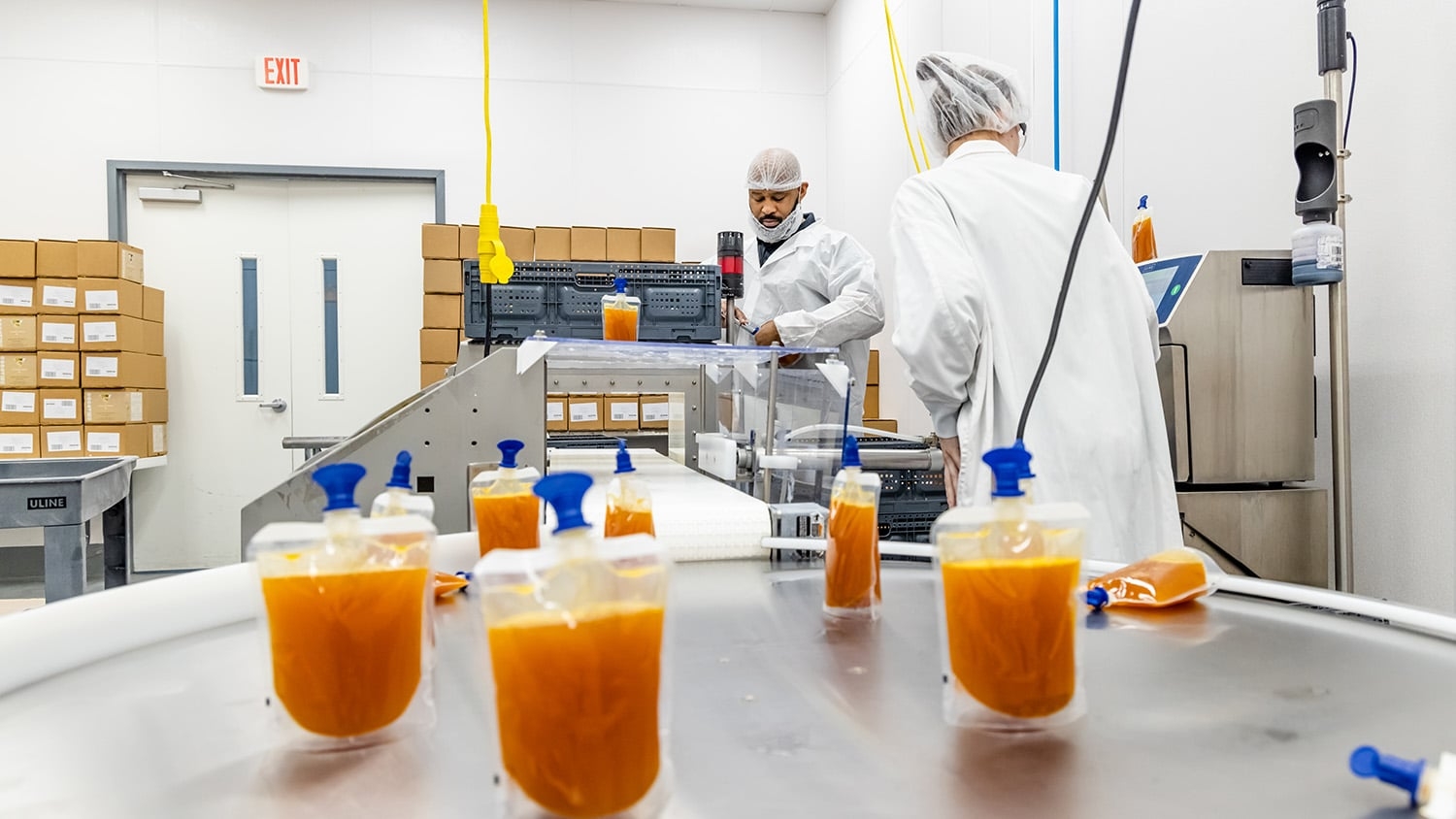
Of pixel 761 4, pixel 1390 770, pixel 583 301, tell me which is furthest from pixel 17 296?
pixel 1390 770

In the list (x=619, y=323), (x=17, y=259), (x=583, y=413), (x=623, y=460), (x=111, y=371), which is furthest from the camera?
(x=583, y=413)

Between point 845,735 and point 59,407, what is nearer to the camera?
point 845,735

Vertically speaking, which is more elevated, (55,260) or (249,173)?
(249,173)

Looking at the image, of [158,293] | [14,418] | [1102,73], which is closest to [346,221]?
[158,293]

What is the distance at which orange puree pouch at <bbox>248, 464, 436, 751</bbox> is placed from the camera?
488 mm

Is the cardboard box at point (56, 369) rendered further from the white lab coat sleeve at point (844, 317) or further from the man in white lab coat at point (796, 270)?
the white lab coat sleeve at point (844, 317)

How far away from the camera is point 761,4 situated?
16.2ft

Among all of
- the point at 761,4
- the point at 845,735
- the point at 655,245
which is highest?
the point at 761,4

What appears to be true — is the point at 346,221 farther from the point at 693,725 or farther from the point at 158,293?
the point at 693,725

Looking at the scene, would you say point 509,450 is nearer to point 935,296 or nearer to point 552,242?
point 935,296

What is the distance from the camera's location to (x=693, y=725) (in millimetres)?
543

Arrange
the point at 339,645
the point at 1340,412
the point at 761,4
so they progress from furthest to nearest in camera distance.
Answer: the point at 761,4 < the point at 1340,412 < the point at 339,645

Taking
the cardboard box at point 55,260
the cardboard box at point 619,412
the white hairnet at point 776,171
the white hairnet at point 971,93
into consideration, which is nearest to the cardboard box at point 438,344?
the cardboard box at point 619,412

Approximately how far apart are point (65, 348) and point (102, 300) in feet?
0.83
